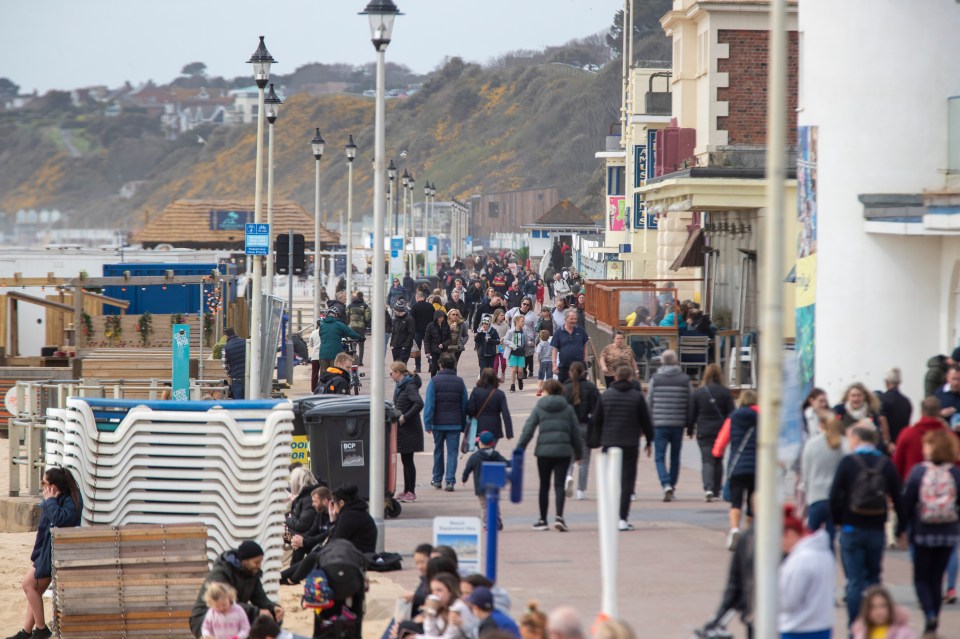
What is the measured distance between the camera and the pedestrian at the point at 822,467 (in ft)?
37.3

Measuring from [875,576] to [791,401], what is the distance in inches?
132

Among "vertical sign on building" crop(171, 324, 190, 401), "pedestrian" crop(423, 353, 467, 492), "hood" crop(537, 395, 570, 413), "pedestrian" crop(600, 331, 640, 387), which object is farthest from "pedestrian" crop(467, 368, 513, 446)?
"vertical sign on building" crop(171, 324, 190, 401)

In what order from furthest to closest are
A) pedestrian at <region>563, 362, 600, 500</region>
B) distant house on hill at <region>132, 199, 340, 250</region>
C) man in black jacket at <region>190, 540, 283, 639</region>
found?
distant house on hill at <region>132, 199, 340, 250</region> → pedestrian at <region>563, 362, 600, 500</region> → man in black jacket at <region>190, 540, 283, 639</region>

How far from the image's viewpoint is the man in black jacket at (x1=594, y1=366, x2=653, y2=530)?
15.2m

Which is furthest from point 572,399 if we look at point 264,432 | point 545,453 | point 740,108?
point 740,108

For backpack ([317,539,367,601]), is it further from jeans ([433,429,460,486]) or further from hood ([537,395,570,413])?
jeans ([433,429,460,486])

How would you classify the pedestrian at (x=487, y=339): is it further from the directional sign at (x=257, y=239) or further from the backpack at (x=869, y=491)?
the backpack at (x=869, y=491)

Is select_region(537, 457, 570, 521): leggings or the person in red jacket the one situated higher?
the person in red jacket

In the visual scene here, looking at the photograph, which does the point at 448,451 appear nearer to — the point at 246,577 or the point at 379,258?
the point at 379,258

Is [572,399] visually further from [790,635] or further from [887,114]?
[790,635]

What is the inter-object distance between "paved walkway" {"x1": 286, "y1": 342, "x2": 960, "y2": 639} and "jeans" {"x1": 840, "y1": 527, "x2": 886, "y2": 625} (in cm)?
37

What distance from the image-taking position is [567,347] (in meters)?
25.3

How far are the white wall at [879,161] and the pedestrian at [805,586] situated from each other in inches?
389

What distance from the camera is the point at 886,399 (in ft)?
47.5
